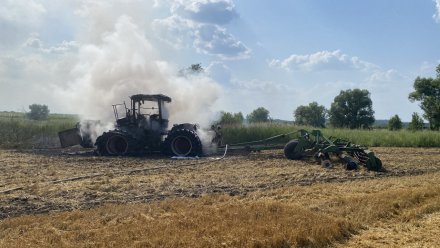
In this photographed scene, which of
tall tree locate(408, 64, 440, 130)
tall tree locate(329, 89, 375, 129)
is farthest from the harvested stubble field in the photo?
tall tree locate(329, 89, 375, 129)

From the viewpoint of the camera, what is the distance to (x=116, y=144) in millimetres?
18781

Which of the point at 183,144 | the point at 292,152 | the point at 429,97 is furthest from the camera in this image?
the point at 429,97

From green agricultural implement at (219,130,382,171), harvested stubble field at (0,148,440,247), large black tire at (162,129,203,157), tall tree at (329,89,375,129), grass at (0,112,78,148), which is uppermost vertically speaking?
tall tree at (329,89,375,129)

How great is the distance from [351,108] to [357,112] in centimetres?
99

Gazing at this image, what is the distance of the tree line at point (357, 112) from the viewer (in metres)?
48.5

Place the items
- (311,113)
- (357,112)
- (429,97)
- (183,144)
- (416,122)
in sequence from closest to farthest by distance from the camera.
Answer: (183,144)
(416,122)
(429,97)
(357,112)
(311,113)

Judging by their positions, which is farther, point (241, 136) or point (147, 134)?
point (241, 136)

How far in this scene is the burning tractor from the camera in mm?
18234

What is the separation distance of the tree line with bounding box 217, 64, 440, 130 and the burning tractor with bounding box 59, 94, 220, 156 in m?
9.44

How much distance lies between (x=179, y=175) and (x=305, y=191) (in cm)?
413

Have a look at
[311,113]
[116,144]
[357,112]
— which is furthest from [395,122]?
[116,144]

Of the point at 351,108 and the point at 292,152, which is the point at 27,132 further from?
the point at 351,108

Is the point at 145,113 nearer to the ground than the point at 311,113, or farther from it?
nearer to the ground

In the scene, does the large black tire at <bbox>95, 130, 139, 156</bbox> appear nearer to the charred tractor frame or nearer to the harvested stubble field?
the charred tractor frame
